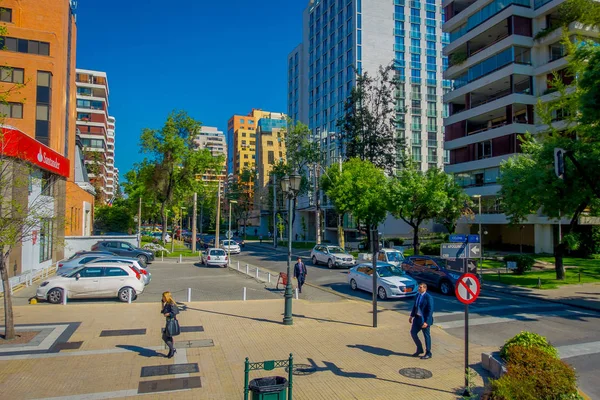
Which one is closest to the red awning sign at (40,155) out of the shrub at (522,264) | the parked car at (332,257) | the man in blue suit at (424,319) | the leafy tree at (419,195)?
the man in blue suit at (424,319)

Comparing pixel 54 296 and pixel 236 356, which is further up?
pixel 54 296

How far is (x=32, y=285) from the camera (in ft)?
70.5

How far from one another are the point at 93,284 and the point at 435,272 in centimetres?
1565

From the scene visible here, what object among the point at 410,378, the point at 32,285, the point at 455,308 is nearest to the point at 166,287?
the point at 32,285

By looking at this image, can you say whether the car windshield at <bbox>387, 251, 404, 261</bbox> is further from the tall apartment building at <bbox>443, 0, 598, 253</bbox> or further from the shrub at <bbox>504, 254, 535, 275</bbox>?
the tall apartment building at <bbox>443, 0, 598, 253</bbox>

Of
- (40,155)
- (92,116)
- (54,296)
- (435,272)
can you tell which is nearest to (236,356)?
(54,296)

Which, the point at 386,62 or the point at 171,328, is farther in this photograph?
the point at 386,62

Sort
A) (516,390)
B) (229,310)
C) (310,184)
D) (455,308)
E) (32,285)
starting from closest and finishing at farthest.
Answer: (516,390) → (229,310) → (455,308) → (32,285) → (310,184)

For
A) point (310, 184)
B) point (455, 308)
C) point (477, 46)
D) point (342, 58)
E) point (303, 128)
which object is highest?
point (342, 58)

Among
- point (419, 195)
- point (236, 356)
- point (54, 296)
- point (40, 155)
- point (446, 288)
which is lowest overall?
point (236, 356)

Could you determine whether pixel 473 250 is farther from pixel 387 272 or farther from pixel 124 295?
pixel 124 295

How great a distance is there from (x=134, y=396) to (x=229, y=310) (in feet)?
26.5

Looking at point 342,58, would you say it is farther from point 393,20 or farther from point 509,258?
point 509,258

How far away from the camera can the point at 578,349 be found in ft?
37.3
